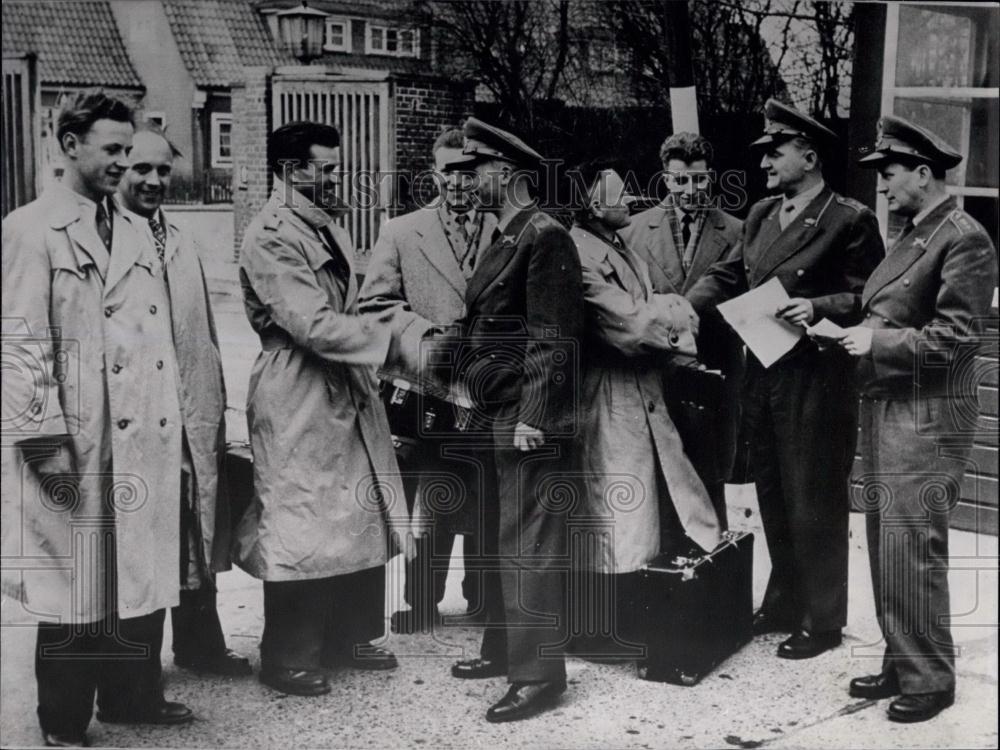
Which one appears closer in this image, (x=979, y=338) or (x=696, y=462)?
(x=979, y=338)

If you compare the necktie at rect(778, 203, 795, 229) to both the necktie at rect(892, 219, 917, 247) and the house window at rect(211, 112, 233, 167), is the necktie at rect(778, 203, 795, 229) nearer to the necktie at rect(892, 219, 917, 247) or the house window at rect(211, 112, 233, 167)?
the necktie at rect(892, 219, 917, 247)

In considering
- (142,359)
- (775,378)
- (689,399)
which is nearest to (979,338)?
(775,378)

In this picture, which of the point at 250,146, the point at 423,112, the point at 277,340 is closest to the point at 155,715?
the point at 277,340

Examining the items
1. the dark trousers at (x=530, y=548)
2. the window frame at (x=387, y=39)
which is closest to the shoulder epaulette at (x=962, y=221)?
the dark trousers at (x=530, y=548)

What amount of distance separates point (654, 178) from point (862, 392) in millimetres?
1146

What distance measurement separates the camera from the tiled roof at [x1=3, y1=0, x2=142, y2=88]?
4941mm

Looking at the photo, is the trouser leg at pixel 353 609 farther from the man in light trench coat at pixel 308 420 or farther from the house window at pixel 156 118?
the house window at pixel 156 118

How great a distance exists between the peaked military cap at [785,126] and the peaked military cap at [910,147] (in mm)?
276

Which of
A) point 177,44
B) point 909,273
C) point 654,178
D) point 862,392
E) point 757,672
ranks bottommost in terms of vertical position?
point 757,672

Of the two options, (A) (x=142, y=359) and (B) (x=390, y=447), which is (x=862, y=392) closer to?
(B) (x=390, y=447)

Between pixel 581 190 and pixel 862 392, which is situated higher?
pixel 581 190

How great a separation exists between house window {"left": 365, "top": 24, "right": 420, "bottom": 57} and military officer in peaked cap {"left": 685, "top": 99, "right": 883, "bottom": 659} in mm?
1386

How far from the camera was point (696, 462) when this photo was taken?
17.3 ft

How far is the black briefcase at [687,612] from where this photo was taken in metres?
5.02
